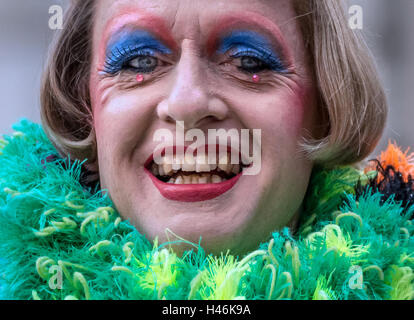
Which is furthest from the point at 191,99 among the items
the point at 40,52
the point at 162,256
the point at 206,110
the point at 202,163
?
the point at 40,52

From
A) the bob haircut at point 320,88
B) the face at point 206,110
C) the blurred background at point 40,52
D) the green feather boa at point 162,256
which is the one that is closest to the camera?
the green feather boa at point 162,256

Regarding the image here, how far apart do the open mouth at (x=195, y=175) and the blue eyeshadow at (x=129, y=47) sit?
27 centimetres

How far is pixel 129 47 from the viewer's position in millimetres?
1316

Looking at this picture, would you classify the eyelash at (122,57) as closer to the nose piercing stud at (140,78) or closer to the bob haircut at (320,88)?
the nose piercing stud at (140,78)

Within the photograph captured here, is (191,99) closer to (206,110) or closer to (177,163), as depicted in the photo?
(206,110)

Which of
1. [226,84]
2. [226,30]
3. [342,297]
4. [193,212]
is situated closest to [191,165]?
[193,212]

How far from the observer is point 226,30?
4.12 ft

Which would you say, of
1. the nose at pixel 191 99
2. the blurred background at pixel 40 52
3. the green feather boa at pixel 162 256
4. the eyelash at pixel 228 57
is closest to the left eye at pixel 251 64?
the eyelash at pixel 228 57

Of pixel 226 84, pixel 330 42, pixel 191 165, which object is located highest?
pixel 330 42

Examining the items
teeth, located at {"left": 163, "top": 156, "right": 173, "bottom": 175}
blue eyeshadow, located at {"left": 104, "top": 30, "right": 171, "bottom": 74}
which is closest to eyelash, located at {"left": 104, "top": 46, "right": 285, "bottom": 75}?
blue eyeshadow, located at {"left": 104, "top": 30, "right": 171, "bottom": 74}

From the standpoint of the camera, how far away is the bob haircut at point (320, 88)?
53.2 inches

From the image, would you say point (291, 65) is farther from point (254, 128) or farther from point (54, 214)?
point (54, 214)
